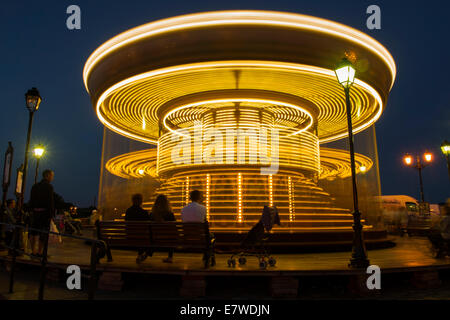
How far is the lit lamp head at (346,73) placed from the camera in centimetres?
729

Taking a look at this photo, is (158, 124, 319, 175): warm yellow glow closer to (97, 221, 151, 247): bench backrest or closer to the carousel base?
the carousel base

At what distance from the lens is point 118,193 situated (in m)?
21.8

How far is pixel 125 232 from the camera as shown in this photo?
7.02m

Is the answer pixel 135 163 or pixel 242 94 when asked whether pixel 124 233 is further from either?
pixel 135 163

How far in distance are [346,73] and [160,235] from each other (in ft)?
17.3

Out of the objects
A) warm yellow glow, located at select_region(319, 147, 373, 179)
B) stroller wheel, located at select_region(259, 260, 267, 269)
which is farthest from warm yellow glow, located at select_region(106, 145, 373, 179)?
stroller wheel, located at select_region(259, 260, 267, 269)

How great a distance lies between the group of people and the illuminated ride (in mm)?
2578

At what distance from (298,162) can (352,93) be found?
11.4ft

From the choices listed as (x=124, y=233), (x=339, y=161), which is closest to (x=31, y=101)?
(x=124, y=233)

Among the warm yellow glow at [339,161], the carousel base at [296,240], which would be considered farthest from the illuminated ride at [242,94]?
the warm yellow glow at [339,161]

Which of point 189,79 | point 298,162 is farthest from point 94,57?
point 298,162

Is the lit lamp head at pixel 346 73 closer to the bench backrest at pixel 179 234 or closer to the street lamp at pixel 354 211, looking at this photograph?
the street lamp at pixel 354 211
